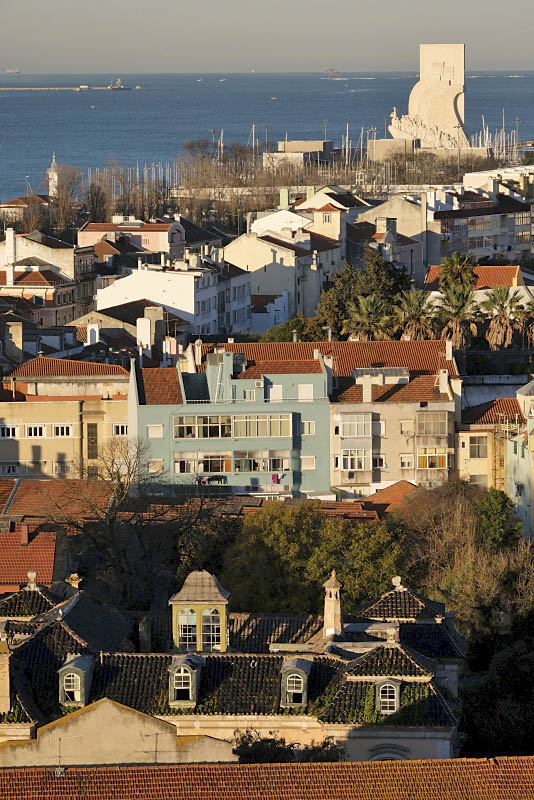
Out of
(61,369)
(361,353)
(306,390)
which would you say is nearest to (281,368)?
(306,390)

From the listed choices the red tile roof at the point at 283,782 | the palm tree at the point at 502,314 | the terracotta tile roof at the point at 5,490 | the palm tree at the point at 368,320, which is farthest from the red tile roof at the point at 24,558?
the palm tree at the point at 502,314

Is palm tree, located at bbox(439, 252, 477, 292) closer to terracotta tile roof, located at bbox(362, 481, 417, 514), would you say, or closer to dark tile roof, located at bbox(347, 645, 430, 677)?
terracotta tile roof, located at bbox(362, 481, 417, 514)

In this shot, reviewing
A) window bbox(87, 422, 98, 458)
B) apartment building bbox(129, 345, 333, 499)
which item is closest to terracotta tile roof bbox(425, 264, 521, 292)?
apartment building bbox(129, 345, 333, 499)

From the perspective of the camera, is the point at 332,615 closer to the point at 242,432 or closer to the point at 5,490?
the point at 5,490

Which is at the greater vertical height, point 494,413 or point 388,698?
point 388,698

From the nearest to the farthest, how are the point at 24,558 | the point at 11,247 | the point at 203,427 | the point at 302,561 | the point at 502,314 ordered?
the point at 24,558 → the point at 302,561 → the point at 203,427 → the point at 502,314 → the point at 11,247

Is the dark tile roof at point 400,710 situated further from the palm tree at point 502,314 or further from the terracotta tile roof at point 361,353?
the palm tree at point 502,314
